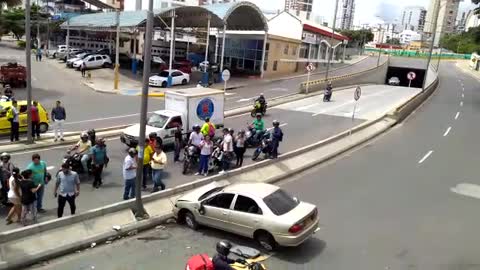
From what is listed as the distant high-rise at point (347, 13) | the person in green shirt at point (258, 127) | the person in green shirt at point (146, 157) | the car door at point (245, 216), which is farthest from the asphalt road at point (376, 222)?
the distant high-rise at point (347, 13)

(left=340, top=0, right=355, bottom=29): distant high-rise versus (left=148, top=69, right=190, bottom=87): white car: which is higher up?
(left=340, top=0, right=355, bottom=29): distant high-rise

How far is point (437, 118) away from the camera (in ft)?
108

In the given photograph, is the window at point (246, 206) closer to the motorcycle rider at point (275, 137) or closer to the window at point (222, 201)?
the window at point (222, 201)

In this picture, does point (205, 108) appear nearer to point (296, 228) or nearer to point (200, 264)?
point (296, 228)

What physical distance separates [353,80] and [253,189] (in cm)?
4355

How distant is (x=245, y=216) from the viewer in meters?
10.9

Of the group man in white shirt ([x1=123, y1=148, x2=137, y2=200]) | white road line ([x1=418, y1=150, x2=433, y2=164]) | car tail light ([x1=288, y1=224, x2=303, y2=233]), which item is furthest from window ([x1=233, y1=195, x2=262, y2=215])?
white road line ([x1=418, y1=150, x2=433, y2=164])

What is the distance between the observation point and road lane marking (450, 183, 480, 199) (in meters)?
16.2

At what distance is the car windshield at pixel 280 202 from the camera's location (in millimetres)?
10688

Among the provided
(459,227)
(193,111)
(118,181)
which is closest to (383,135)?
(193,111)

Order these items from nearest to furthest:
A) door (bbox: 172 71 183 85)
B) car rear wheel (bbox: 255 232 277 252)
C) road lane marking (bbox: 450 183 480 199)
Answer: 1. car rear wheel (bbox: 255 232 277 252)
2. road lane marking (bbox: 450 183 480 199)
3. door (bbox: 172 71 183 85)

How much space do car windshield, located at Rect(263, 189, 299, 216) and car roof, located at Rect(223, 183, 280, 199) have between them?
0.42 ft

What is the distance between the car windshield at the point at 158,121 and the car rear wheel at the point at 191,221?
25.8ft

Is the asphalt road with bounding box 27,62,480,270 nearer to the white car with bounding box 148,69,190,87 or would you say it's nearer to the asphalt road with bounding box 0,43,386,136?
the asphalt road with bounding box 0,43,386,136
